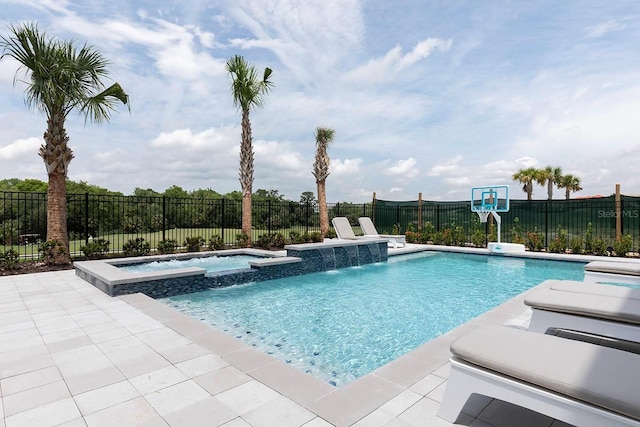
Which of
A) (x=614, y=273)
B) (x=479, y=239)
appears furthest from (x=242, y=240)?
(x=614, y=273)

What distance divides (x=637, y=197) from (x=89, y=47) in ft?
56.2

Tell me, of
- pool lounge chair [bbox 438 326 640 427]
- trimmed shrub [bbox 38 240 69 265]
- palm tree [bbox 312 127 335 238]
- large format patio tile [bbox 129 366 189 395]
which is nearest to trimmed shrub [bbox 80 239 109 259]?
trimmed shrub [bbox 38 240 69 265]

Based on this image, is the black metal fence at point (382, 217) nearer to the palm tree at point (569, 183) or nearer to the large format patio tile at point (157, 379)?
the large format patio tile at point (157, 379)

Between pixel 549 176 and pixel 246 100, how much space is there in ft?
78.7

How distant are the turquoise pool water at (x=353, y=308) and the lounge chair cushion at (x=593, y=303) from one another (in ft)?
Answer: 5.01

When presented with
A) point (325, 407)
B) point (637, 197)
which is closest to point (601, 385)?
point (325, 407)

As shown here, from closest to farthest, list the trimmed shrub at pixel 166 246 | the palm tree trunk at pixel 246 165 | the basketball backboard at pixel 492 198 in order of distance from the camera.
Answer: the trimmed shrub at pixel 166 246 → the basketball backboard at pixel 492 198 → the palm tree trunk at pixel 246 165

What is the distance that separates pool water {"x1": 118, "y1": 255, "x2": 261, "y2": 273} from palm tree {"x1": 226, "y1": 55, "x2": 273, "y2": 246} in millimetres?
1862

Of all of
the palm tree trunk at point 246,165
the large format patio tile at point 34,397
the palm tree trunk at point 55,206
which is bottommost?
the large format patio tile at point 34,397

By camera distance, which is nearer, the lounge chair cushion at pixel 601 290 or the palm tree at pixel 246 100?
the lounge chair cushion at pixel 601 290

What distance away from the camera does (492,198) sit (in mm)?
12188

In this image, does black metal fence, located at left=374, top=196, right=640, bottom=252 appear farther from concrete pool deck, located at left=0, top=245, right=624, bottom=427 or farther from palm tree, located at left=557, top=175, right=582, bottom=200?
palm tree, located at left=557, top=175, right=582, bottom=200

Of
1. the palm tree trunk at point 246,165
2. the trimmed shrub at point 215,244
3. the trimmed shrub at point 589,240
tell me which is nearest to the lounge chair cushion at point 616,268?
the trimmed shrub at point 589,240

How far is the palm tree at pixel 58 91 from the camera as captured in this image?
25.8 feet
